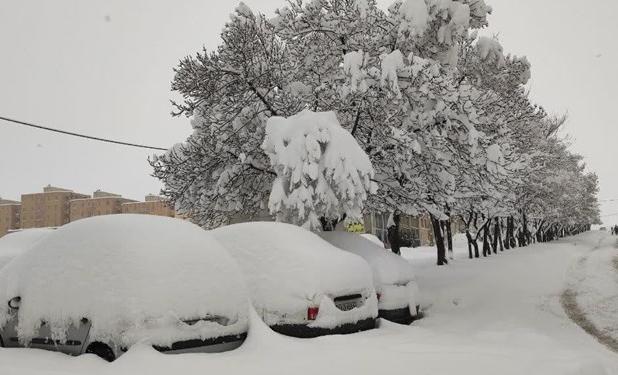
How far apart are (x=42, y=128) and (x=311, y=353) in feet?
55.3

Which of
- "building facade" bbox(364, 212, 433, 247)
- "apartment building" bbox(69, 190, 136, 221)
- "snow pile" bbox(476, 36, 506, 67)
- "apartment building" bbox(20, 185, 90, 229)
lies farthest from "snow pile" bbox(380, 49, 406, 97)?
"apartment building" bbox(20, 185, 90, 229)

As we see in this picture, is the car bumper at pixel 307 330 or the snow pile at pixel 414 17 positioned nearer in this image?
the car bumper at pixel 307 330

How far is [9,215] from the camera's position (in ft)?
403

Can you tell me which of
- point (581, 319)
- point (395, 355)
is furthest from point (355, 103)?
point (395, 355)

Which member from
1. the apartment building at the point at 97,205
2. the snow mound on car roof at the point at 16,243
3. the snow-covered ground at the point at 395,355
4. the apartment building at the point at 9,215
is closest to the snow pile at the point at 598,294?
the snow-covered ground at the point at 395,355

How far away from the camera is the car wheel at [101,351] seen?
465 cm

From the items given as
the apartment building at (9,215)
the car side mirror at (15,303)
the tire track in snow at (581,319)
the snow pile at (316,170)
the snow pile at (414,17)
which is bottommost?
the tire track in snow at (581,319)

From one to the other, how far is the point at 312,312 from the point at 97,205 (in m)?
112

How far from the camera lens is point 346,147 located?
9.95 metres

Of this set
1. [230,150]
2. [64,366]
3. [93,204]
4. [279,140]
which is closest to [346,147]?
[279,140]

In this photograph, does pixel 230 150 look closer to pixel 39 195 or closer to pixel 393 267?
pixel 393 267

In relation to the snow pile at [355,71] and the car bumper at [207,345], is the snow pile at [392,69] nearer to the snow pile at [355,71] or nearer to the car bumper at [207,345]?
the snow pile at [355,71]

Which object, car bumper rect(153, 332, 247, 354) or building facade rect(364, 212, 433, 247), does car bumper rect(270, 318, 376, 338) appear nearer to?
car bumper rect(153, 332, 247, 354)

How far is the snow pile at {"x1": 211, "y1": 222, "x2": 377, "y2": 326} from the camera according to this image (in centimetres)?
588
